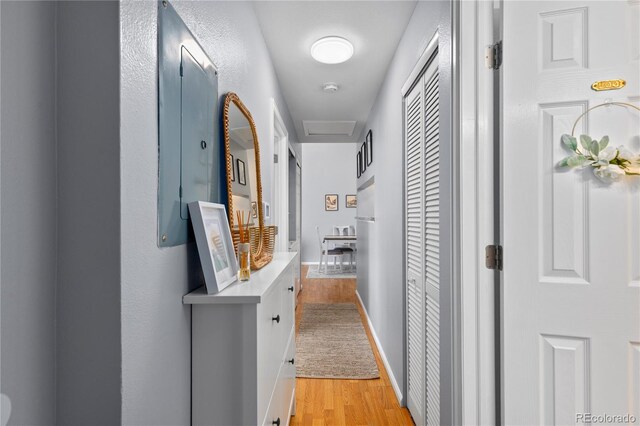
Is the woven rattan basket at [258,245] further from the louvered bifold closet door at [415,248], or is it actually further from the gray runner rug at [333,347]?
the gray runner rug at [333,347]

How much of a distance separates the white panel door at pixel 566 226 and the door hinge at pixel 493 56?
25mm

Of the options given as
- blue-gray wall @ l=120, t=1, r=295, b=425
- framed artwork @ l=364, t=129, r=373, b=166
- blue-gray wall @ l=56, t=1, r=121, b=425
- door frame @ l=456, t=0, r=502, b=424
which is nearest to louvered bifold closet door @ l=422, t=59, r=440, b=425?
door frame @ l=456, t=0, r=502, b=424

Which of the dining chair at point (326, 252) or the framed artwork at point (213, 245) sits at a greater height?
the framed artwork at point (213, 245)

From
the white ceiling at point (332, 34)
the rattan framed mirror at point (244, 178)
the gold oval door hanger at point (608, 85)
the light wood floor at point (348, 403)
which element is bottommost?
the light wood floor at point (348, 403)

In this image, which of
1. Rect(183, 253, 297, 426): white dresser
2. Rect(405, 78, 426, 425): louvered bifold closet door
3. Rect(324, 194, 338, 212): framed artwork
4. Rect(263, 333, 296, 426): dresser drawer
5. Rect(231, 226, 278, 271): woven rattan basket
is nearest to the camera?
Rect(183, 253, 297, 426): white dresser

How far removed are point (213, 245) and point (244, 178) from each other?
0.59m

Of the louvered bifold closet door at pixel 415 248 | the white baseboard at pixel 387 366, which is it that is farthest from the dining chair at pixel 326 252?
the louvered bifold closet door at pixel 415 248

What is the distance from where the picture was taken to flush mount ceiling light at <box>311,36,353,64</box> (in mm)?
2255

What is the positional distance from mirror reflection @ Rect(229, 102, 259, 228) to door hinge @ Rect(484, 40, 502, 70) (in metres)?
1.02

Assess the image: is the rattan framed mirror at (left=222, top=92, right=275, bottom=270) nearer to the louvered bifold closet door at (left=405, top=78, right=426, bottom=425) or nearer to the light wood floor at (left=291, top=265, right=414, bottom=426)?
the louvered bifold closet door at (left=405, top=78, right=426, bottom=425)

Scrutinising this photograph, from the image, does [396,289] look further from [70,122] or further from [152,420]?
[70,122]

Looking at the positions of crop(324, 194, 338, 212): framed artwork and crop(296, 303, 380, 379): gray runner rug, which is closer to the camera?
crop(296, 303, 380, 379): gray runner rug

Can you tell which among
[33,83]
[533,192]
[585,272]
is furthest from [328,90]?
[33,83]

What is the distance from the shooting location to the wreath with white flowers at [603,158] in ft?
3.49
